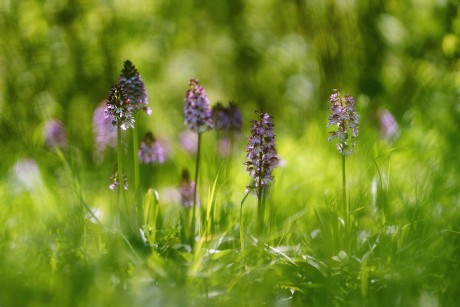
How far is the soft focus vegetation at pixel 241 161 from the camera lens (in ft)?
6.30

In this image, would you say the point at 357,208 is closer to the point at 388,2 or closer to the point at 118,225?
the point at 118,225

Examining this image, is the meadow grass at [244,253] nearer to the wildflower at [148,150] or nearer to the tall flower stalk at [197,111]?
the tall flower stalk at [197,111]

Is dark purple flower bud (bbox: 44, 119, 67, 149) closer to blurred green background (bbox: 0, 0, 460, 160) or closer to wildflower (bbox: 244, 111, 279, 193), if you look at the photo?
blurred green background (bbox: 0, 0, 460, 160)

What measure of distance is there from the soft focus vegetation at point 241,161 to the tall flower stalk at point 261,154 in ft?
0.43

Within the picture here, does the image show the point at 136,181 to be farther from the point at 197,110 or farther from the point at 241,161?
the point at 241,161

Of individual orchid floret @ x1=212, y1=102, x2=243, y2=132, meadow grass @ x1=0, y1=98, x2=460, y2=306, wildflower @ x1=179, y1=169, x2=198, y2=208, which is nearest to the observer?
meadow grass @ x1=0, y1=98, x2=460, y2=306

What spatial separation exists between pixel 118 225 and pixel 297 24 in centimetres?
549

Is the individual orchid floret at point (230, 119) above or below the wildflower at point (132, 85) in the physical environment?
above

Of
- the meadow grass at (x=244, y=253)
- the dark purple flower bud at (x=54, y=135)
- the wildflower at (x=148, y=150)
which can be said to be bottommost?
the meadow grass at (x=244, y=253)

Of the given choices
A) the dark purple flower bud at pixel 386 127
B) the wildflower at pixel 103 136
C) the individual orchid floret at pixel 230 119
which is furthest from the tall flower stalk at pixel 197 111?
the dark purple flower bud at pixel 386 127

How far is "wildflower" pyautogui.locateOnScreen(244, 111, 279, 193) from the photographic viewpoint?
2199 millimetres

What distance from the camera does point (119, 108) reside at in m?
2.24

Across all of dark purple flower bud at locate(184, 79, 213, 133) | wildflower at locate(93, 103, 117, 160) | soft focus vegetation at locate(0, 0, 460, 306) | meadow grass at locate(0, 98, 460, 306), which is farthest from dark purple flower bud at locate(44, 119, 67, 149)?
dark purple flower bud at locate(184, 79, 213, 133)

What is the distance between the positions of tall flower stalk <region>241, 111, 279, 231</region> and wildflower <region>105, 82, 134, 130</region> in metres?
0.45
